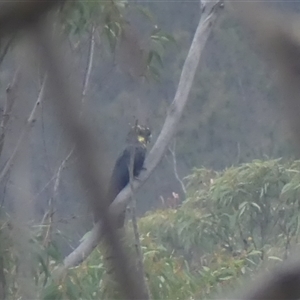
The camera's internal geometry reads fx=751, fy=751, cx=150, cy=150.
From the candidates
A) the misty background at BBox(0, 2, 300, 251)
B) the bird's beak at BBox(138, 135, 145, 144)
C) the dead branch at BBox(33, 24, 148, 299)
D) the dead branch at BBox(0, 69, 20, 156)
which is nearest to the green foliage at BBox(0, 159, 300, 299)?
the misty background at BBox(0, 2, 300, 251)

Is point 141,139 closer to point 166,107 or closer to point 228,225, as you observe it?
point 166,107

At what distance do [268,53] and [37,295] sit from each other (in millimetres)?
1642

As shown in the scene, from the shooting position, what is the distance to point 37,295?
1916mm

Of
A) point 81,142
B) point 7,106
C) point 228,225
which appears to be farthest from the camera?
point 228,225

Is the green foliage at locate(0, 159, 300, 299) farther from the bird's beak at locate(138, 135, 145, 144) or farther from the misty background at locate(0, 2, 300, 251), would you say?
the bird's beak at locate(138, 135, 145, 144)

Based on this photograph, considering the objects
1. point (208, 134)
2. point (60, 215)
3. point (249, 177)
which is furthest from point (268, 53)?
point (208, 134)

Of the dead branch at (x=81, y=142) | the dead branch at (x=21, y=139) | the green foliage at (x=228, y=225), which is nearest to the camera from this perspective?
the dead branch at (x=81, y=142)

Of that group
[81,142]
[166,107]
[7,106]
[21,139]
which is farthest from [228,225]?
[81,142]

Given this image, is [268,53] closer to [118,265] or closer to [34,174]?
[118,265]

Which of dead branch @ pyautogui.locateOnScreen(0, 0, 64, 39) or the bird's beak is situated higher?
dead branch @ pyautogui.locateOnScreen(0, 0, 64, 39)

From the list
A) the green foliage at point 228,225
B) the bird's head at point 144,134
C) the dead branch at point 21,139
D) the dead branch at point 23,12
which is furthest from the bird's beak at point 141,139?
the dead branch at point 23,12

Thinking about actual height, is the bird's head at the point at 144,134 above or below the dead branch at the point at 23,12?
below

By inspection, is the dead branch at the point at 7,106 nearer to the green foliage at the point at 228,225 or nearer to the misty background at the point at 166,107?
the misty background at the point at 166,107

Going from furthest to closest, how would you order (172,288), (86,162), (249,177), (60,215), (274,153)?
1. (274,153)
2. (249,177)
3. (60,215)
4. (172,288)
5. (86,162)
